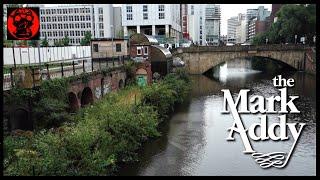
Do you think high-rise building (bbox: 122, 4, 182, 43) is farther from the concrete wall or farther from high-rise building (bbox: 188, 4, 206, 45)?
high-rise building (bbox: 188, 4, 206, 45)

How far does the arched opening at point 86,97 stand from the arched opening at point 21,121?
7834mm

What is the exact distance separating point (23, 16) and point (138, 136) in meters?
9.99

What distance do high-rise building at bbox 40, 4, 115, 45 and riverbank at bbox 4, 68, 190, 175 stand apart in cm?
9809

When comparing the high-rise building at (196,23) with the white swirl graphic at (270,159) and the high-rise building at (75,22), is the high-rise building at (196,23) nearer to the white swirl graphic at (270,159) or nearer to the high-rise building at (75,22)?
the high-rise building at (75,22)

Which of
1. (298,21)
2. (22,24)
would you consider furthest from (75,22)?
(22,24)

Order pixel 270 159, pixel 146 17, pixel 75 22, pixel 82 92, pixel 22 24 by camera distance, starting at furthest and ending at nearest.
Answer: pixel 75 22 < pixel 146 17 < pixel 82 92 < pixel 270 159 < pixel 22 24

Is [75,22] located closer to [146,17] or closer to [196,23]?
[146,17]

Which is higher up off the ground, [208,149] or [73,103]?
[73,103]

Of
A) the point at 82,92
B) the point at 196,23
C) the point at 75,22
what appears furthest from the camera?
the point at 196,23

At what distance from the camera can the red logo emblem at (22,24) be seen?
48.3 feet

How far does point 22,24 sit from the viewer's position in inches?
598

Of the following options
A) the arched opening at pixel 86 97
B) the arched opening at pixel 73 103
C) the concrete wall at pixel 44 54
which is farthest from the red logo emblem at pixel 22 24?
the concrete wall at pixel 44 54

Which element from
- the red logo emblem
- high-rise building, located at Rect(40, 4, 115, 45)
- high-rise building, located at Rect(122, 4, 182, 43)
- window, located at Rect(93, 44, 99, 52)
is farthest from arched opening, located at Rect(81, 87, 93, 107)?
high-rise building, located at Rect(40, 4, 115, 45)

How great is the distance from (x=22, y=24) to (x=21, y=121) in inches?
250
